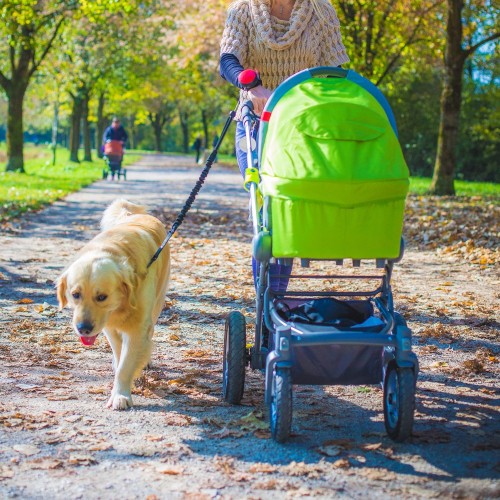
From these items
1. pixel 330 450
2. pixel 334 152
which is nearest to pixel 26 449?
pixel 330 450

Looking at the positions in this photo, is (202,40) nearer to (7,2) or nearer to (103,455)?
Result: (7,2)

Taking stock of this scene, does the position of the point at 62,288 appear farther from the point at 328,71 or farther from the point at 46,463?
the point at 328,71

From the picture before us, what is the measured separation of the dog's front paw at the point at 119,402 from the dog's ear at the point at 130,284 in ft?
1.61

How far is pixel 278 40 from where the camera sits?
5.21 m

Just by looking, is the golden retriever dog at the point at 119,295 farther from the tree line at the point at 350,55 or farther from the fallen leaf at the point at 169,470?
the tree line at the point at 350,55

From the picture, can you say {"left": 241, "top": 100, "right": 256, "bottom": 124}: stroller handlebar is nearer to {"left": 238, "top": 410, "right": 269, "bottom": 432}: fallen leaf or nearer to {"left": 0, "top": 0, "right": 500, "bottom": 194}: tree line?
{"left": 238, "top": 410, "right": 269, "bottom": 432}: fallen leaf

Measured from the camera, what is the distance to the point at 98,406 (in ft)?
14.8

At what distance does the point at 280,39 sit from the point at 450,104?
572 inches

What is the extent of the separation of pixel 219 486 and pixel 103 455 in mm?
658

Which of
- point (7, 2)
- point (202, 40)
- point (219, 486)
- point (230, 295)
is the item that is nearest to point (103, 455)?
point (219, 486)

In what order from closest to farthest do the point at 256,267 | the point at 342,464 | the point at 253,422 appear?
the point at 342,464, the point at 253,422, the point at 256,267

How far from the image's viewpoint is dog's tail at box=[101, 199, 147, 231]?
555 centimetres

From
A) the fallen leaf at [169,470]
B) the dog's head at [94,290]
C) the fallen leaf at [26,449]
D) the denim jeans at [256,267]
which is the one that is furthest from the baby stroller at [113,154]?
the fallen leaf at [169,470]

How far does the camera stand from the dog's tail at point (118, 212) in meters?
5.55
